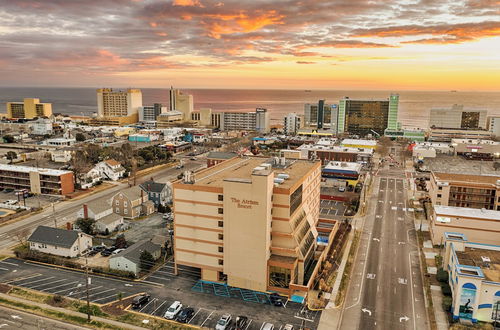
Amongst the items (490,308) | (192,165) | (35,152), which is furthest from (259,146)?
(490,308)

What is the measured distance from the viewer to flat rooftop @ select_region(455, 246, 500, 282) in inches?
1529

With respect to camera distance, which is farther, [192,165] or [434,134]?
[434,134]

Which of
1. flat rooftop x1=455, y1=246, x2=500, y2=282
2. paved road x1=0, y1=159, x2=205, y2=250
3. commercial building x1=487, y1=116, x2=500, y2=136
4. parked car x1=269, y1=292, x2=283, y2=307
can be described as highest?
commercial building x1=487, y1=116, x2=500, y2=136

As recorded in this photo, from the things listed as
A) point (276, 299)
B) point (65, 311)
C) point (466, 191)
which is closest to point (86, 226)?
point (65, 311)

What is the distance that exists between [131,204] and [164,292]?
27.3 m

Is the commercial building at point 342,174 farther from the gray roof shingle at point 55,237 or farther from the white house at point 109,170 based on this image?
the gray roof shingle at point 55,237

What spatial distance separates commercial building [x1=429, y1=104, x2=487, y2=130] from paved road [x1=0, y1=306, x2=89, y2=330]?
589ft

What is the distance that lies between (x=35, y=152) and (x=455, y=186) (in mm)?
118548

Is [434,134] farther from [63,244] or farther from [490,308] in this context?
[63,244]

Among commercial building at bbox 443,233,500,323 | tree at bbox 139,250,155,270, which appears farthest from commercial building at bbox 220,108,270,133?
commercial building at bbox 443,233,500,323

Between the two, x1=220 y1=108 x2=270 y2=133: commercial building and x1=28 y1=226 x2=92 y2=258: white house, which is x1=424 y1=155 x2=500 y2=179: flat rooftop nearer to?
x1=28 y1=226 x2=92 y2=258: white house

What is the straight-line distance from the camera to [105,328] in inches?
1403

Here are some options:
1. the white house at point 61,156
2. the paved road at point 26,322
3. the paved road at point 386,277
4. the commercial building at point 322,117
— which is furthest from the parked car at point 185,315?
the commercial building at point 322,117

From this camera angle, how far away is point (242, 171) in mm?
52750
